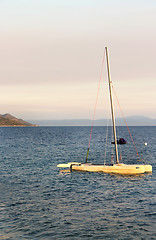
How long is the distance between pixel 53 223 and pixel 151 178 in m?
21.7

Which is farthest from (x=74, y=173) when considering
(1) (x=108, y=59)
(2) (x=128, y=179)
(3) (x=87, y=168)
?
(1) (x=108, y=59)

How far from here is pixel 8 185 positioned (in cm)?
3644

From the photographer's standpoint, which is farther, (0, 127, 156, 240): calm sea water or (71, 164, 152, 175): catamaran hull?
(71, 164, 152, 175): catamaran hull

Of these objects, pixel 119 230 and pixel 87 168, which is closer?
pixel 119 230

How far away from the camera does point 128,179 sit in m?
39.6

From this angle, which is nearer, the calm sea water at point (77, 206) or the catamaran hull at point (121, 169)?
the calm sea water at point (77, 206)

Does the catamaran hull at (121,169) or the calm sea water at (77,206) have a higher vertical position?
the catamaran hull at (121,169)

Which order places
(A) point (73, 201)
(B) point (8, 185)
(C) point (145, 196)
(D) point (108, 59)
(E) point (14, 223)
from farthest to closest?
1. (D) point (108, 59)
2. (B) point (8, 185)
3. (C) point (145, 196)
4. (A) point (73, 201)
5. (E) point (14, 223)

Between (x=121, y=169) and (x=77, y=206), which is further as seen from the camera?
(x=121, y=169)

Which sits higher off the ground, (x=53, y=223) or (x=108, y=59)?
(x=108, y=59)

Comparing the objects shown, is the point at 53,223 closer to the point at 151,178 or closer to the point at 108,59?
the point at 151,178

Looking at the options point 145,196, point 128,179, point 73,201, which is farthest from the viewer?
point 128,179

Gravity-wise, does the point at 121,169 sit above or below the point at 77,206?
above

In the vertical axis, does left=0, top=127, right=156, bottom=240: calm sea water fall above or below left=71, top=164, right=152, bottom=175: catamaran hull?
below
